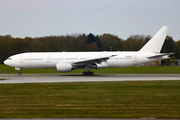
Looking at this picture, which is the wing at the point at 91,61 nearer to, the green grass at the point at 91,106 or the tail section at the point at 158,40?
the tail section at the point at 158,40

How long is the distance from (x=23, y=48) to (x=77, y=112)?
80897 millimetres

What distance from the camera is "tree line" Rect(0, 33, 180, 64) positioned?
8425 centimetres

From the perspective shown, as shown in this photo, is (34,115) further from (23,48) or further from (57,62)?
(23,48)

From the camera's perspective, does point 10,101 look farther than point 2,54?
No

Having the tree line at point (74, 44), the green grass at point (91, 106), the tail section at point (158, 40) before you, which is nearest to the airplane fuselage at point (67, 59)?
the tail section at point (158, 40)

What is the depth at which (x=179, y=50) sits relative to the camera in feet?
299

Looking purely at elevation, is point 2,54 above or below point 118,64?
above

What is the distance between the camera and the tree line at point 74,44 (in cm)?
8425

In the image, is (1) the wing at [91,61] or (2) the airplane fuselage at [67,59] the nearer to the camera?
(1) the wing at [91,61]

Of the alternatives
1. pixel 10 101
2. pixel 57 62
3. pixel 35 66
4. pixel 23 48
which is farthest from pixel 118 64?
pixel 23 48

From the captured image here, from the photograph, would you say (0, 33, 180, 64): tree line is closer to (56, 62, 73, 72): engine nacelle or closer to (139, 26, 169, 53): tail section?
(139, 26, 169, 53): tail section

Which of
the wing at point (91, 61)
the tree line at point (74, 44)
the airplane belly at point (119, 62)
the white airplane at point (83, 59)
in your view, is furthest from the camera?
the tree line at point (74, 44)

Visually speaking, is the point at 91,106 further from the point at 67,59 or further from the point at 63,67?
the point at 67,59

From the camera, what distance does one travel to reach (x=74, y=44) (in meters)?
95.6
